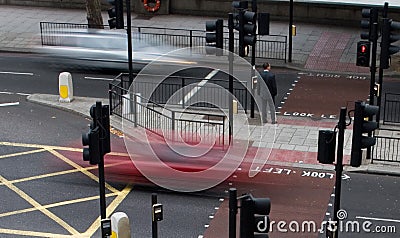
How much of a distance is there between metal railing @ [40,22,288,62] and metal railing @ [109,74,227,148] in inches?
252

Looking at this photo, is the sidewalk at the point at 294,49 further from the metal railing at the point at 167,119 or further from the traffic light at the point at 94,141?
the traffic light at the point at 94,141

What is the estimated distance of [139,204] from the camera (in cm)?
1747

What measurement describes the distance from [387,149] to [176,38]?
13336mm

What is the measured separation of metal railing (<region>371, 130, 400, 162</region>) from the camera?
65.2 ft

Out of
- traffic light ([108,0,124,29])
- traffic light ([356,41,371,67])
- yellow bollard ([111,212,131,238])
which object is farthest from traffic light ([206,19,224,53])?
yellow bollard ([111,212,131,238])

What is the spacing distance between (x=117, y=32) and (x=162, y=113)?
7278 millimetres

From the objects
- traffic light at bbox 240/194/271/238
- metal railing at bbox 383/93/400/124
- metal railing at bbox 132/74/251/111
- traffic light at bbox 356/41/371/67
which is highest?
traffic light at bbox 356/41/371/67

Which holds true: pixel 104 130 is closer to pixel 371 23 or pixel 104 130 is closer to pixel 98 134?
pixel 98 134

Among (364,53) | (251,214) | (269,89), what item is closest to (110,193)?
(269,89)

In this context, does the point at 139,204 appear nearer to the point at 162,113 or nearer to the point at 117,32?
the point at 162,113

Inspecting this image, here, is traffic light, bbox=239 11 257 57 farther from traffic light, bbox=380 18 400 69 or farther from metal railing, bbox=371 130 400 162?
metal railing, bbox=371 130 400 162

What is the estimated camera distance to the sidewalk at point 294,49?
2066 centimetres

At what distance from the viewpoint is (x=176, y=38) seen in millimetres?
31922

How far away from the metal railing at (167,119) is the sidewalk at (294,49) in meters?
0.63
